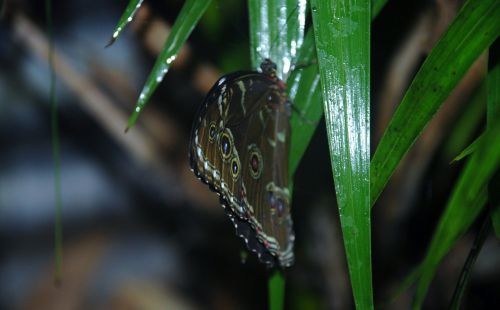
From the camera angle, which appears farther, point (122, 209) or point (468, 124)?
point (122, 209)

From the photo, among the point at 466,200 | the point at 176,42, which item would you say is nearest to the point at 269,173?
the point at 176,42

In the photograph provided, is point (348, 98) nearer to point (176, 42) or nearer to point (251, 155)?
point (176, 42)

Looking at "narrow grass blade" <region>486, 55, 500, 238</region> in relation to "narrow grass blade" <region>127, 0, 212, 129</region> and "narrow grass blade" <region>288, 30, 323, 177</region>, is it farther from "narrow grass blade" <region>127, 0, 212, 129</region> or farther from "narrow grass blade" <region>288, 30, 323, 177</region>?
"narrow grass blade" <region>127, 0, 212, 129</region>

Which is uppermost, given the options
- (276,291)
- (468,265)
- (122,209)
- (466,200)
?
(466,200)

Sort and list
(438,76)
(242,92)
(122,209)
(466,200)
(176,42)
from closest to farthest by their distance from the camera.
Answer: (466,200) → (438,76) → (176,42) → (242,92) → (122,209)

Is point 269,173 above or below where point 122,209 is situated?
above

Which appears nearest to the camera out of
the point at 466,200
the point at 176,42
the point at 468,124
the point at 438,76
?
the point at 466,200

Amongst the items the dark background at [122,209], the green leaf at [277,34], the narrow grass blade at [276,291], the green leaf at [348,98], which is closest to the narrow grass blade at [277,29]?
the green leaf at [277,34]
